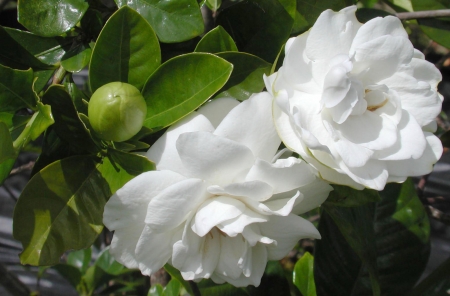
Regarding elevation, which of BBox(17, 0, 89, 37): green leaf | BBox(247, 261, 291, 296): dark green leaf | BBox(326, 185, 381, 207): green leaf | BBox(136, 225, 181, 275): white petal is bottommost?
BBox(247, 261, 291, 296): dark green leaf

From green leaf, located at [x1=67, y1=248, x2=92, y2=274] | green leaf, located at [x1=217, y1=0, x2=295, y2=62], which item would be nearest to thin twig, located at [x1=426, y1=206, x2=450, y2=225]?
green leaf, located at [x1=217, y1=0, x2=295, y2=62]

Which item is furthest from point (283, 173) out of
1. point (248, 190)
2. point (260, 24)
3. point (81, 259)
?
point (81, 259)

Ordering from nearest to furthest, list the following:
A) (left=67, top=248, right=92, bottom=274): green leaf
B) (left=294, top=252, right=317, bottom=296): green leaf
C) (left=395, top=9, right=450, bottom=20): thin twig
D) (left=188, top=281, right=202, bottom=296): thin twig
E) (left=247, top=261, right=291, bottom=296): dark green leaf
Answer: (left=395, top=9, right=450, bottom=20): thin twig → (left=188, top=281, right=202, bottom=296): thin twig → (left=247, top=261, right=291, bottom=296): dark green leaf → (left=294, top=252, right=317, bottom=296): green leaf → (left=67, top=248, right=92, bottom=274): green leaf

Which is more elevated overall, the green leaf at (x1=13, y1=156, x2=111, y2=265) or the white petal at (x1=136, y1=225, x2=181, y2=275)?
the green leaf at (x1=13, y1=156, x2=111, y2=265)

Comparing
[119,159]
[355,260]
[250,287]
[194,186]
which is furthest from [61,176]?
[355,260]

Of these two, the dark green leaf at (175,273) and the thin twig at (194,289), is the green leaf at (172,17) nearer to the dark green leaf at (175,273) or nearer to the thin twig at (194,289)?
the dark green leaf at (175,273)

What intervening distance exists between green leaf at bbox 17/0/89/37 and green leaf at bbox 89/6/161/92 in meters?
0.09

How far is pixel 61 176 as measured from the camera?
718 mm

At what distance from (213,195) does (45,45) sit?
0.44 metres

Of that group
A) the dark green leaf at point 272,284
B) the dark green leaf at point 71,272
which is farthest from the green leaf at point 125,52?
the dark green leaf at point 71,272

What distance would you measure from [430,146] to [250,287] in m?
0.69

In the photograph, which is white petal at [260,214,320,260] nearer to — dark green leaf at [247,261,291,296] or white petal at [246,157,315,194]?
white petal at [246,157,315,194]

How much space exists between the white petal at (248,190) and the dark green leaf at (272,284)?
66 centimetres

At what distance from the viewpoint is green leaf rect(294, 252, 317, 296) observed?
4.46 feet
